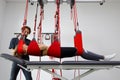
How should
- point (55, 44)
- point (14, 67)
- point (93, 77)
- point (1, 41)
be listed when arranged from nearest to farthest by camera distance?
point (55, 44) → point (14, 67) → point (93, 77) → point (1, 41)

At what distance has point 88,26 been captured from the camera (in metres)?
4.07

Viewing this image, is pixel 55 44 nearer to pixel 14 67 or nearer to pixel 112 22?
pixel 14 67

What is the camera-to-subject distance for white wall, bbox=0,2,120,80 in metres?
3.94

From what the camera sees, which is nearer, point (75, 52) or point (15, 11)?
point (75, 52)

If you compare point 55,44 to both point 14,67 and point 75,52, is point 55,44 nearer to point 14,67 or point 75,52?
point 75,52

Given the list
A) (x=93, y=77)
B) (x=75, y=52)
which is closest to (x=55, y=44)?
(x=75, y=52)

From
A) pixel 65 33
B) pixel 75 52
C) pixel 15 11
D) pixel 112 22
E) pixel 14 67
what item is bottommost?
pixel 14 67

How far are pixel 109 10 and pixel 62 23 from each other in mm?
1091

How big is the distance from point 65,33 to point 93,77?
3.49 feet

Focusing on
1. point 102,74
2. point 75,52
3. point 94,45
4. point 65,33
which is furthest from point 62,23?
point 75,52

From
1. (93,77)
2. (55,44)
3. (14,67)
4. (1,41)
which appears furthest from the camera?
(1,41)

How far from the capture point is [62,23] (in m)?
4.09

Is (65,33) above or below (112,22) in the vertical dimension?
below

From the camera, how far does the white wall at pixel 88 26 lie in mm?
3939
